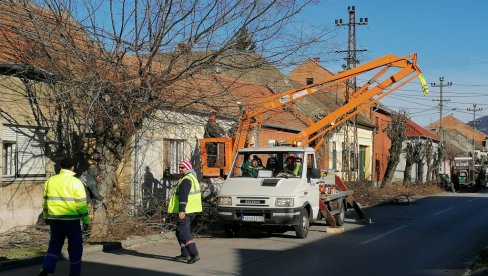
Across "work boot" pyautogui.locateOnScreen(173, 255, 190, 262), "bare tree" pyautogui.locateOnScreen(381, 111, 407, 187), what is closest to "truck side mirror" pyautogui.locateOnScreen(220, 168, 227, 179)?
"work boot" pyautogui.locateOnScreen(173, 255, 190, 262)

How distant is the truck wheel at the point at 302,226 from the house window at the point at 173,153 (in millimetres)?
6720

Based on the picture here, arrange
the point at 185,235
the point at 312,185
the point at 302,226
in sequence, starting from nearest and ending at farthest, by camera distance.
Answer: the point at 185,235
the point at 302,226
the point at 312,185

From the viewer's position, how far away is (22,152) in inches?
543

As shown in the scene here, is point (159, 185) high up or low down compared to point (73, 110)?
down

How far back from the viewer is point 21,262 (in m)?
9.55

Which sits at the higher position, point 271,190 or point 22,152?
point 22,152

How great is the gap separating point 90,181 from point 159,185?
6162 mm

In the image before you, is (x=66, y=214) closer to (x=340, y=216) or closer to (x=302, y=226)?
(x=302, y=226)

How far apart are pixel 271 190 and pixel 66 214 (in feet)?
19.2

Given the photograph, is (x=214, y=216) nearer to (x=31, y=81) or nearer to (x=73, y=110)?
(x=73, y=110)

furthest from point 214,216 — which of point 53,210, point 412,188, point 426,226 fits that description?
point 412,188

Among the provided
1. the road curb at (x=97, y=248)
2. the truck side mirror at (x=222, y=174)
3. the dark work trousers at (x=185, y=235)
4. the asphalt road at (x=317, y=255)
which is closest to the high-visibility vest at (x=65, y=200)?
the asphalt road at (x=317, y=255)

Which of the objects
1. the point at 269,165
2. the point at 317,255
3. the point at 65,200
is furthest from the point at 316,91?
the point at 65,200

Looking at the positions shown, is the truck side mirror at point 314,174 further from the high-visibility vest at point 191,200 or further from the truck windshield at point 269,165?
the high-visibility vest at point 191,200
